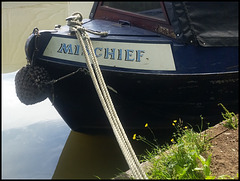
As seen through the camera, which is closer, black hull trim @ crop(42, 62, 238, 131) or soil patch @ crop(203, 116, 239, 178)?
soil patch @ crop(203, 116, 239, 178)

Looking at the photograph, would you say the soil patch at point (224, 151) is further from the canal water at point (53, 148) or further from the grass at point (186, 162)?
the canal water at point (53, 148)

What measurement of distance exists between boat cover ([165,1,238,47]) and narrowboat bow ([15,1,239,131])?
1 cm

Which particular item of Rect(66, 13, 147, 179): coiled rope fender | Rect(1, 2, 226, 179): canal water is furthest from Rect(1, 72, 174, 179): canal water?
Rect(66, 13, 147, 179): coiled rope fender

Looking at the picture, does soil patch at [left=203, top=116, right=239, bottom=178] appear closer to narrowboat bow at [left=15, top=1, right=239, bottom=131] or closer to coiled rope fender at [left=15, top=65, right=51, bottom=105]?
narrowboat bow at [left=15, top=1, right=239, bottom=131]

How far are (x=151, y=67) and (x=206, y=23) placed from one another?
2.98ft

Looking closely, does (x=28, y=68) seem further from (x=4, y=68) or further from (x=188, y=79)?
(x=4, y=68)

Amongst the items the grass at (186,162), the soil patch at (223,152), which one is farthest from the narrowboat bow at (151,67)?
the grass at (186,162)

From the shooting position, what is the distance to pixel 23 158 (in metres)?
4.45

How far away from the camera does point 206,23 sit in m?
4.07

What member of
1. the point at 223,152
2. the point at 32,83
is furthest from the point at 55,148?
the point at 223,152

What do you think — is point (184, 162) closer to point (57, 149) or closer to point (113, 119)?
point (113, 119)

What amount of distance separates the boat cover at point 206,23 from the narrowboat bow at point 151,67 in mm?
12

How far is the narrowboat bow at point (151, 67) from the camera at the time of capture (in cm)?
408

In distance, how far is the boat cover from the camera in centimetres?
404
